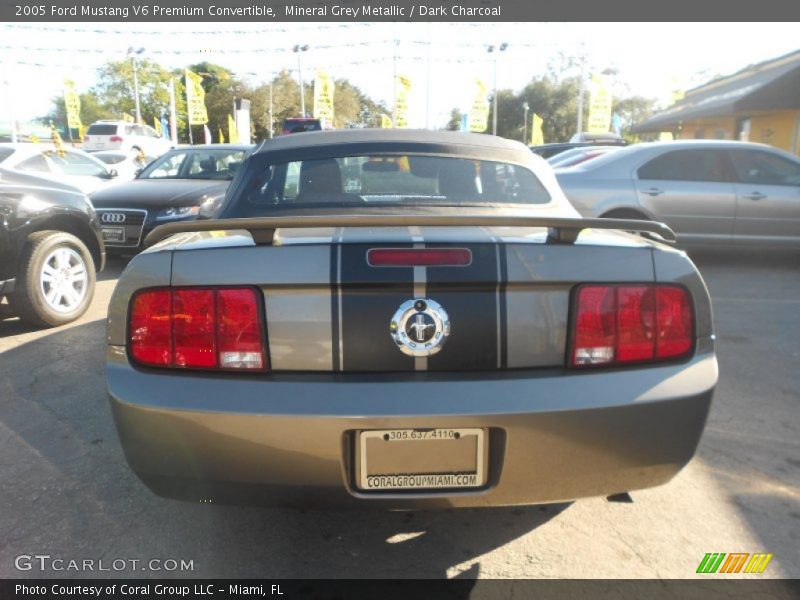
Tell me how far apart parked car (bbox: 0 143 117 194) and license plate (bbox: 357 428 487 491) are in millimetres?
6124

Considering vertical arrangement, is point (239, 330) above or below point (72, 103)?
below

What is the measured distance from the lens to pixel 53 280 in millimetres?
5227

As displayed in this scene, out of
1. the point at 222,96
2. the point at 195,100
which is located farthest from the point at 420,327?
the point at 222,96

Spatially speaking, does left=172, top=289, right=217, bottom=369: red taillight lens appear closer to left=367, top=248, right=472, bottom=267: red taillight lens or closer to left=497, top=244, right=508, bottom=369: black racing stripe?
left=367, top=248, right=472, bottom=267: red taillight lens

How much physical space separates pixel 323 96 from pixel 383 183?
30278 mm

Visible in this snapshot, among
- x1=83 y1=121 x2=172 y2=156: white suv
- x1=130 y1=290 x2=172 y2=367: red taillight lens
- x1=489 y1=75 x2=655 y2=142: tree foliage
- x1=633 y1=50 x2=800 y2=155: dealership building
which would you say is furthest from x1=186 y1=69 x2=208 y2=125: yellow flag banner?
x1=489 y1=75 x2=655 y2=142: tree foliage

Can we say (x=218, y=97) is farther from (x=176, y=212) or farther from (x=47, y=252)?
(x=47, y=252)

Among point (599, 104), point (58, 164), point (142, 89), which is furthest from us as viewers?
point (142, 89)

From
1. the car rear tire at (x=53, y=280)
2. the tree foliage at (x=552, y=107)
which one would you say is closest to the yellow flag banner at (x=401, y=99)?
the car rear tire at (x=53, y=280)

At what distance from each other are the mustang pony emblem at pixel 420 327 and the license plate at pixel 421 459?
0.25m

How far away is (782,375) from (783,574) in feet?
7.89

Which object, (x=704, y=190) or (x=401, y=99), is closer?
(x=704, y=190)

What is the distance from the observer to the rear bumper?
69.7 inches

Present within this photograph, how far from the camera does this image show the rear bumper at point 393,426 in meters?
1.77
